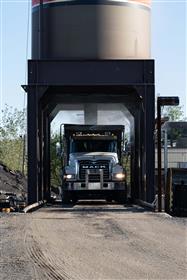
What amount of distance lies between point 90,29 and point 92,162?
513 cm

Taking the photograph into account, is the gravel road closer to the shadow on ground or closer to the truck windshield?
the shadow on ground

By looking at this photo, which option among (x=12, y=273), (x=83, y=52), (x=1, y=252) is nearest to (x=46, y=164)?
(x=83, y=52)

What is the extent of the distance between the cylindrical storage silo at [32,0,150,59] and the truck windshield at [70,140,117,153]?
11.9 ft

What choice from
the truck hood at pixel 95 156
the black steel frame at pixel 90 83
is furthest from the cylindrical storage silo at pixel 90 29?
the truck hood at pixel 95 156

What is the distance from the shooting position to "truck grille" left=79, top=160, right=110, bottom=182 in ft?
81.9

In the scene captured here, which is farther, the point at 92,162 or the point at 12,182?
the point at 12,182

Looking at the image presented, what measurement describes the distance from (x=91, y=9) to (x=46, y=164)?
6.89m

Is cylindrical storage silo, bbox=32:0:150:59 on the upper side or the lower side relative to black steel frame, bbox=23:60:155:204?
upper

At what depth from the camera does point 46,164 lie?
2728 cm

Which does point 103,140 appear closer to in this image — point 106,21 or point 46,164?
point 46,164

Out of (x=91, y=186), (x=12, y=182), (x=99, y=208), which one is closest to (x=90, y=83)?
(x=91, y=186)

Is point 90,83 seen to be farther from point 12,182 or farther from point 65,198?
point 12,182

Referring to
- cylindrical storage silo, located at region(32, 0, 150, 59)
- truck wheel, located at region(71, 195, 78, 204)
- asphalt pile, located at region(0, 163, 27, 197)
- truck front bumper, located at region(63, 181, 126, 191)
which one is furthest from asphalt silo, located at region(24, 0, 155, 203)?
asphalt pile, located at region(0, 163, 27, 197)

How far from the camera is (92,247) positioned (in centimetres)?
1219
